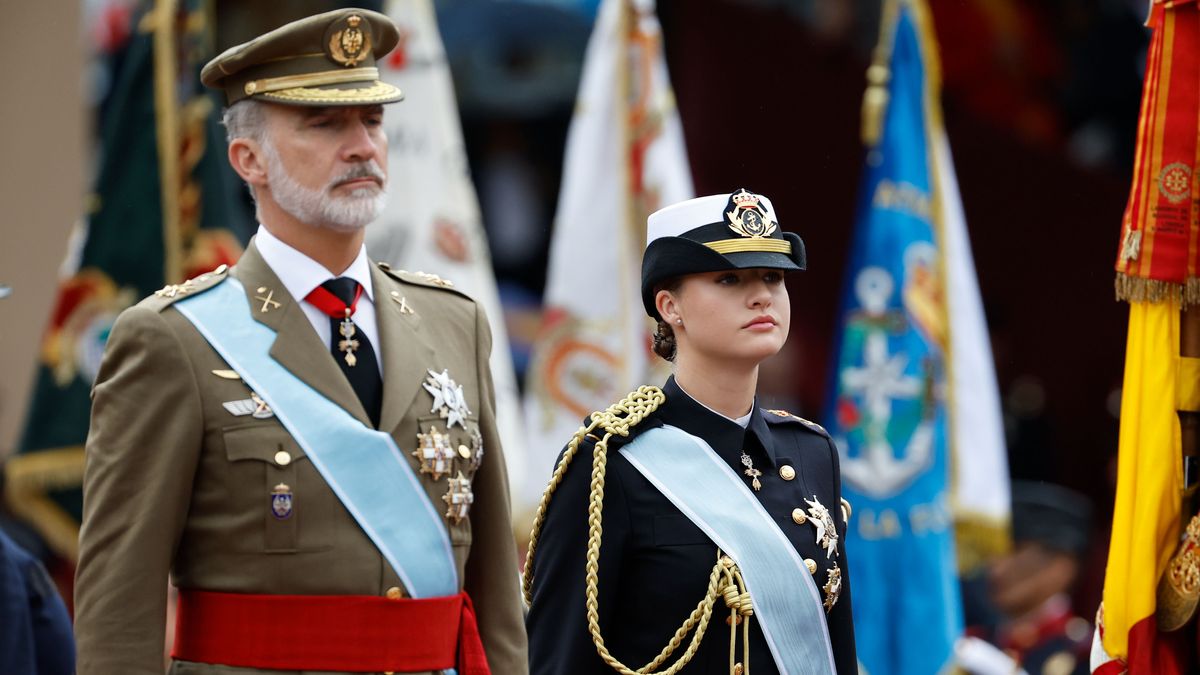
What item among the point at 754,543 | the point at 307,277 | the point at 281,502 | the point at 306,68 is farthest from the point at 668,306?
the point at 281,502

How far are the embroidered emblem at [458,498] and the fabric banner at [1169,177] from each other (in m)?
1.86

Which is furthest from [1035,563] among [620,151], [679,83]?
[679,83]

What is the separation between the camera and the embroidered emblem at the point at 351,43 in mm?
4230

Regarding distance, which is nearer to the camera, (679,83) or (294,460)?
(294,460)

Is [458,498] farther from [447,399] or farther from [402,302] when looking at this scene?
[402,302]

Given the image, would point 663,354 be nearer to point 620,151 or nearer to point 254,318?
point 254,318

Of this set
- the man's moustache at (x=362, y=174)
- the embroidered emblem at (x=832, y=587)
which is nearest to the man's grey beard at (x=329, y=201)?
the man's moustache at (x=362, y=174)

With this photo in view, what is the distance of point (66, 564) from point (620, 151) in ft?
8.62

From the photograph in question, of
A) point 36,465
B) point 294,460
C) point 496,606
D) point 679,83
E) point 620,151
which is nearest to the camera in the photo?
point 294,460

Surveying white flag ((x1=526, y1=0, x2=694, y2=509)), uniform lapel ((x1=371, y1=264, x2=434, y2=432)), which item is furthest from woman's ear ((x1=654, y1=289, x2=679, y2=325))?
white flag ((x1=526, y1=0, x2=694, y2=509))

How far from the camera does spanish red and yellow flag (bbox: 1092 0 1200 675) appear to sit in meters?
4.95

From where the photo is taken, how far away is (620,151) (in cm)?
805

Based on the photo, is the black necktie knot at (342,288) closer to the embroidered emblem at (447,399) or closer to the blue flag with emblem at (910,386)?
the embroidered emblem at (447,399)

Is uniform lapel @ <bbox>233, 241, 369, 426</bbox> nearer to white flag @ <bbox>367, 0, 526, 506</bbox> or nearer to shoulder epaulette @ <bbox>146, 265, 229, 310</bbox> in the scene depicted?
shoulder epaulette @ <bbox>146, 265, 229, 310</bbox>
